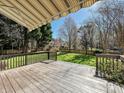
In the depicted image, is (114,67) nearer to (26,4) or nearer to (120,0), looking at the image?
(26,4)

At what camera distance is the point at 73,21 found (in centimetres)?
2791

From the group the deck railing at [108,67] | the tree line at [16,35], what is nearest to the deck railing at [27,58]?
the deck railing at [108,67]

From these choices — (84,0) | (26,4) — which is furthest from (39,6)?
(84,0)

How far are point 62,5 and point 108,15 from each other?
44.0ft

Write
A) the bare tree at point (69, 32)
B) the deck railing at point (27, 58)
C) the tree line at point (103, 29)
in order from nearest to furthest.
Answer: the deck railing at point (27, 58) < the tree line at point (103, 29) < the bare tree at point (69, 32)

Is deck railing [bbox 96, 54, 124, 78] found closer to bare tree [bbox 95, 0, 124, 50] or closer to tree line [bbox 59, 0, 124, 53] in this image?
tree line [bbox 59, 0, 124, 53]

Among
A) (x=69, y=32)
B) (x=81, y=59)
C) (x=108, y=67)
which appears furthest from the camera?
(x=69, y=32)

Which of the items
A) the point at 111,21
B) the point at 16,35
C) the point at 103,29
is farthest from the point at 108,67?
the point at 16,35

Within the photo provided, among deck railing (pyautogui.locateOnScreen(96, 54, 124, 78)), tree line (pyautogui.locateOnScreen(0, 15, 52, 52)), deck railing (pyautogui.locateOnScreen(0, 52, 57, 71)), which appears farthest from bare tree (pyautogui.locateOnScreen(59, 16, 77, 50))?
deck railing (pyautogui.locateOnScreen(96, 54, 124, 78))

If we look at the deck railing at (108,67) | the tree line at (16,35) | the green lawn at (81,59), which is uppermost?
the tree line at (16,35)

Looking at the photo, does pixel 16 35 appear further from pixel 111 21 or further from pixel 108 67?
pixel 108 67

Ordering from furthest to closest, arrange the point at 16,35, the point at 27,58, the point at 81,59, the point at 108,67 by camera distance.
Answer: the point at 16,35 < the point at 81,59 < the point at 27,58 < the point at 108,67

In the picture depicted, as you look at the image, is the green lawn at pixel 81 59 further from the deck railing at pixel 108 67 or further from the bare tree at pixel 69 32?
the bare tree at pixel 69 32

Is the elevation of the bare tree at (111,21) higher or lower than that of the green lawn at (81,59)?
higher
